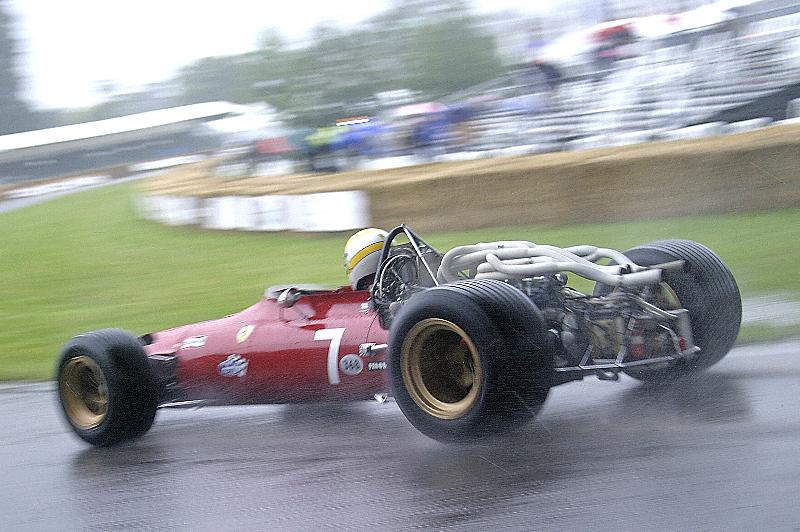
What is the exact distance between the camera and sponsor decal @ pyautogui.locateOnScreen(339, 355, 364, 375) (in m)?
5.68

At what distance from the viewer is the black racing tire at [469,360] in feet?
15.4

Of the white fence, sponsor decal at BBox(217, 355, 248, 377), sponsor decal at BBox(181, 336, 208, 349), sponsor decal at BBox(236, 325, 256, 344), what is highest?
sponsor decal at BBox(236, 325, 256, 344)

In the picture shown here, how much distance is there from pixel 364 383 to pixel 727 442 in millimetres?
2008

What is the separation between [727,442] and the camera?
4465mm

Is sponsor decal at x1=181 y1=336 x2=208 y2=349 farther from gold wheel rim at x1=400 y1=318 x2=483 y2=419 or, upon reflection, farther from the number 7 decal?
gold wheel rim at x1=400 y1=318 x2=483 y2=419

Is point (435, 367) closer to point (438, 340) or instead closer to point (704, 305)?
point (438, 340)

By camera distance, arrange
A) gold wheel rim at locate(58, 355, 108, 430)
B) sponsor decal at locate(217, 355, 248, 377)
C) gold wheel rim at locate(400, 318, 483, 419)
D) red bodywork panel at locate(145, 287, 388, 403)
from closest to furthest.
Answer: gold wheel rim at locate(400, 318, 483, 419) → red bodywork panel at locate(145, 287, 388, 403) → sponsor decal at locate(217, 355, 248, 377) → gold wheel rim at locate(58, 355, 108, 430)

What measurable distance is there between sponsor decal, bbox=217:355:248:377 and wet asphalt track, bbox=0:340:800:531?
37 centimetres

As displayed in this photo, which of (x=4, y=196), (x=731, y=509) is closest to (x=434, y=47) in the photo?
(x=4, y=196)

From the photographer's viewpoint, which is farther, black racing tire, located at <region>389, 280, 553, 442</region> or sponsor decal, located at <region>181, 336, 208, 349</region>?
sponsor decal, located at <region>181, 336, 208, 349</region>

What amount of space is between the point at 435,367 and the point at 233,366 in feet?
5.22

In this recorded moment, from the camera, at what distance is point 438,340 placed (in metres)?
5.12

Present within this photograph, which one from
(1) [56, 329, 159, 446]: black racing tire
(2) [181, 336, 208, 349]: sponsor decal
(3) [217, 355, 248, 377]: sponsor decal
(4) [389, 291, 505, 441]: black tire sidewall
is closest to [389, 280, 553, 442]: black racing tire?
(4) [389, 291, 505, 441]: black tire sidewall

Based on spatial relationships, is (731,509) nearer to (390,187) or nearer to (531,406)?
(531,406)
